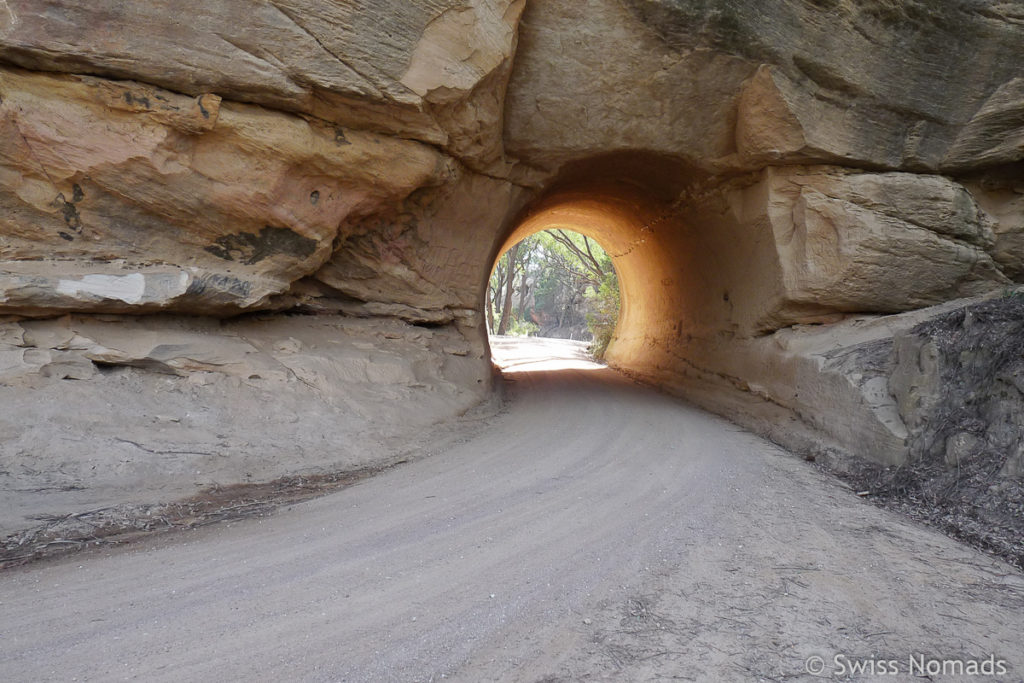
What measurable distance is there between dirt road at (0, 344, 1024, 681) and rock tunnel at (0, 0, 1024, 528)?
1.57 meters

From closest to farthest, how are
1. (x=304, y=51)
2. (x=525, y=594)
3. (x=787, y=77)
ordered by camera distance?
(x=525, y=594)
(x=304, y=51)
(x=787, y=77)

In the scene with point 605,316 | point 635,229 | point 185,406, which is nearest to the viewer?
point 185,406

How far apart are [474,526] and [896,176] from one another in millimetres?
8144

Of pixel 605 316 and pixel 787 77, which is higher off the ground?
pixel 787 77

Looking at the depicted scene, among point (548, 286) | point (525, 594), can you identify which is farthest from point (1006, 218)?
point (548, 286)

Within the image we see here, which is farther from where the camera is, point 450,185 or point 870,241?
point 450,185

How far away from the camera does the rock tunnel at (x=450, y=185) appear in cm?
525

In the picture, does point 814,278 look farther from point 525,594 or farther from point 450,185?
point 525,594

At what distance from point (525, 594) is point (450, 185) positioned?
6.36 m

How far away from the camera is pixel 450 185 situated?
318 inches

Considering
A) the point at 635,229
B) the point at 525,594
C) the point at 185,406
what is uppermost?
the point at 635,229

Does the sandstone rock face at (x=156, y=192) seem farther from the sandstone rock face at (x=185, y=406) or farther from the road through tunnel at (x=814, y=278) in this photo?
the road through tunnel at (x=814, y=278)

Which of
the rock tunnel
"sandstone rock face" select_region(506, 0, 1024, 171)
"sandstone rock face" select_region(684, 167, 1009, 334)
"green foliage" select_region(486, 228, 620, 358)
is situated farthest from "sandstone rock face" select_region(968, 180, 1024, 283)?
"green foliage" select_region(486, 228, 620, 358)

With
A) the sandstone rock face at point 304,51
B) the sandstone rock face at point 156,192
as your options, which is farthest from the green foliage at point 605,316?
the sandstone rock face at point 156,192
